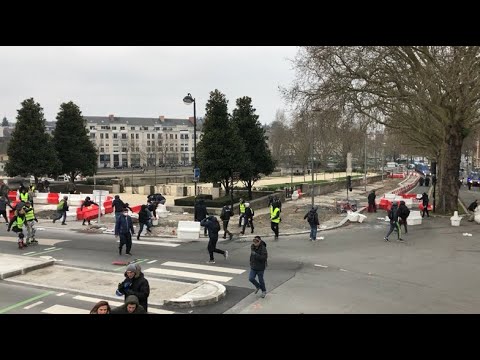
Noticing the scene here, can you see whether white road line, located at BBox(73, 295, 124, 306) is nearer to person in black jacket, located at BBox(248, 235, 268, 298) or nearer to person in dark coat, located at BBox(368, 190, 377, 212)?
person in black jacket, located at BBox(248, 235, 268, 298)

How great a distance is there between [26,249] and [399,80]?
2108cm

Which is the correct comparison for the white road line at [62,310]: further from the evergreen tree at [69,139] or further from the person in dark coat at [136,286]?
the evergreen tree at [69,139]

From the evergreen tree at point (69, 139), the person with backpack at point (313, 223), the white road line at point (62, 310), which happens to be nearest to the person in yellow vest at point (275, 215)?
the person with backpack at point (313, 223)

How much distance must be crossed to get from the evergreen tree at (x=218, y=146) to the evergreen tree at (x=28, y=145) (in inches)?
652

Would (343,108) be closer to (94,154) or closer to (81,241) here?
(81,241)

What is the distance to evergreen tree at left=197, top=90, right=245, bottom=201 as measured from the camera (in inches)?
1071

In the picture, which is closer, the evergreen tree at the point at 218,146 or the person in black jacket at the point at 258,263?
the person in black jacket at the point at 258,263

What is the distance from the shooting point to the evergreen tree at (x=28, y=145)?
36.2 metres

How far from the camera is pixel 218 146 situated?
27016mm

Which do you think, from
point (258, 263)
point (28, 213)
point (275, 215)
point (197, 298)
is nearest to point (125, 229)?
point (28, 213)

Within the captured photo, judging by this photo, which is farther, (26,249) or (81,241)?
(81,241)

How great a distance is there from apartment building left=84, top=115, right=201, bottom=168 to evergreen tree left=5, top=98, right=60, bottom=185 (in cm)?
8325

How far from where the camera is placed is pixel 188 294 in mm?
10398
